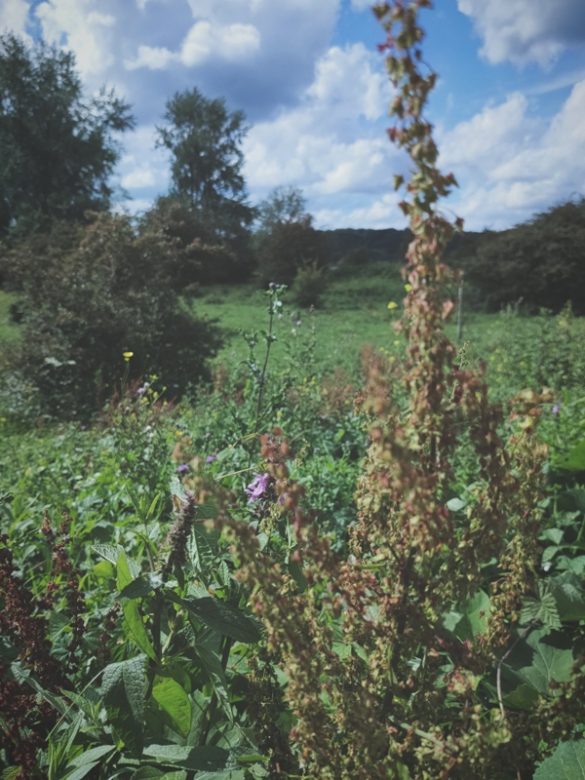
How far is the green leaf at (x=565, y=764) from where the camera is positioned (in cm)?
121

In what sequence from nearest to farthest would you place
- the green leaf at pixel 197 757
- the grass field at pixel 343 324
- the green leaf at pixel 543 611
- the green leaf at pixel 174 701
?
the green leaf at pixel 197 757 → the green leaf at pixel 174 701 → the green leaf at pixel 543 611 → the grass field at pixel 343 324

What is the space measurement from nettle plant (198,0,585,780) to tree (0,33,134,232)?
28376 millimetres

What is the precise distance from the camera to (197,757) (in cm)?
121

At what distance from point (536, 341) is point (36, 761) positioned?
881 centimetres

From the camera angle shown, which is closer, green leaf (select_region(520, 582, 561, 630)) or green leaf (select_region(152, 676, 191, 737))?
green leaf (select_region(152, 676, 191, 737))

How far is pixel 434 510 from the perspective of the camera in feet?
2.95

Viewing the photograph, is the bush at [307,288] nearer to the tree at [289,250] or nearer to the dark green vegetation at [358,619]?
the tree at [289,250]

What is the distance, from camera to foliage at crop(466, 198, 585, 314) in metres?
24.5

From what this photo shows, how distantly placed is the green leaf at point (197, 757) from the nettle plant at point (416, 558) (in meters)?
0.17

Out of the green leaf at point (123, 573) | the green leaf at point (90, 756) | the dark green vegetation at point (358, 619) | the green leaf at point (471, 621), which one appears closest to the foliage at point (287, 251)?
the dark green vegetation at point (358, 619)

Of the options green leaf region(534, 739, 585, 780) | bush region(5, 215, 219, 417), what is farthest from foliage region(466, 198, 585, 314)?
green leaf region(534, 739, 585, 780)

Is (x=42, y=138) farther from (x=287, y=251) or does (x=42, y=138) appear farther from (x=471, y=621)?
(x=471, y=621)

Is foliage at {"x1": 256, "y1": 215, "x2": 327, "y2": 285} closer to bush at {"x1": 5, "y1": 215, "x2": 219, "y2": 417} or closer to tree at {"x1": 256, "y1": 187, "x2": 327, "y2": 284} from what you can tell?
tree at {"x1": 256, "y1": 187, "x2": 327, "y2": 284}

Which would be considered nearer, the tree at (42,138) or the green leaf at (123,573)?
the green leaf at (123,573)
